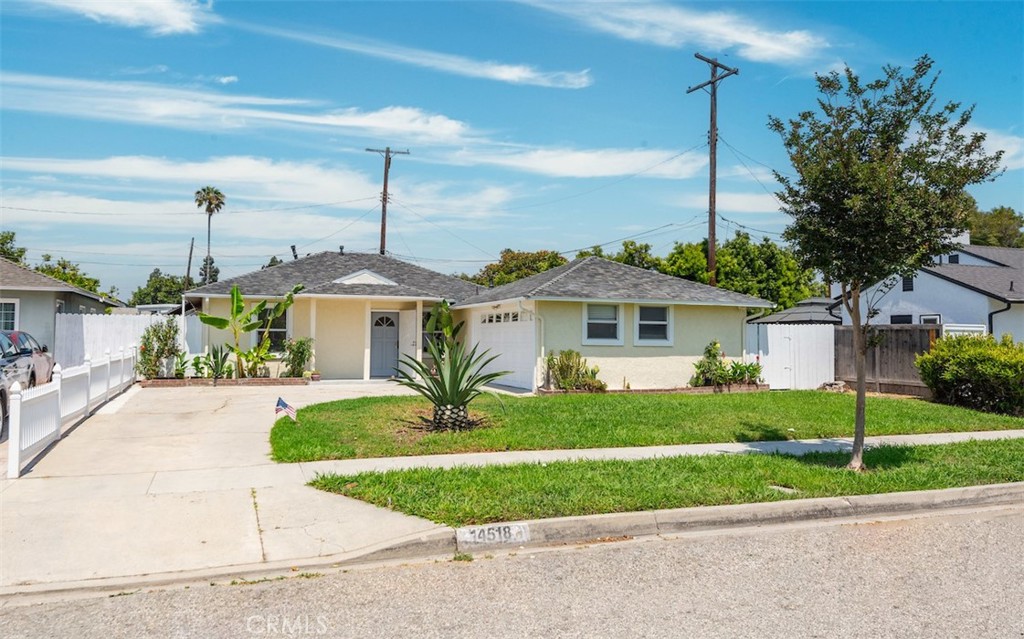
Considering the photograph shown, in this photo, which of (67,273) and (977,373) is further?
(67,273)

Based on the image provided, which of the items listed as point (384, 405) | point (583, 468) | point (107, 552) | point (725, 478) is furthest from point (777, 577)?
point (384, 405)

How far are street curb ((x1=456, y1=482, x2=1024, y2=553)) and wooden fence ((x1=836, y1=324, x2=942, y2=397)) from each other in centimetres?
1065

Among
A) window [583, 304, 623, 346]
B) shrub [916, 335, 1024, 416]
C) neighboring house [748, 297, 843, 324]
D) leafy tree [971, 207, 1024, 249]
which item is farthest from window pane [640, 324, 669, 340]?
leafy tree [971, 207, 1024, 249]

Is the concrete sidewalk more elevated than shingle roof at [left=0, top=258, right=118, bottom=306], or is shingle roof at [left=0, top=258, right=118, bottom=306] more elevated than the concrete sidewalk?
shingle roof at [left=0, top=258, right=118, bottom=306]

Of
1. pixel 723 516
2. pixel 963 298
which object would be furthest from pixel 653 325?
pixel 723 516

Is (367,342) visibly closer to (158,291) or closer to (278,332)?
(278,332)

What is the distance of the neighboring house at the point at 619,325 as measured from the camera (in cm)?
1922

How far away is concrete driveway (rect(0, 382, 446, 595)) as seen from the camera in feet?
19.1

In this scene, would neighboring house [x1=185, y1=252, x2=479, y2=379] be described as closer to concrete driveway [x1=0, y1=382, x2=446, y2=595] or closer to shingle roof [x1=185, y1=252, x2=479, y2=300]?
shingle roof [x1=185, y1=252, x2=479, y2=300]

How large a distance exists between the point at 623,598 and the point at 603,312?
14.8 meters

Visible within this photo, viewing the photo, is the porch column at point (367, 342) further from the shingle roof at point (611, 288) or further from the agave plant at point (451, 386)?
A: the agave plant at point (451, 386)

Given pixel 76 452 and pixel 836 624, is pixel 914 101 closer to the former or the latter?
pixel 836 624

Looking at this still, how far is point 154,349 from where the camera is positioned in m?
20.6

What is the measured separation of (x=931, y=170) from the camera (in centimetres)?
884
